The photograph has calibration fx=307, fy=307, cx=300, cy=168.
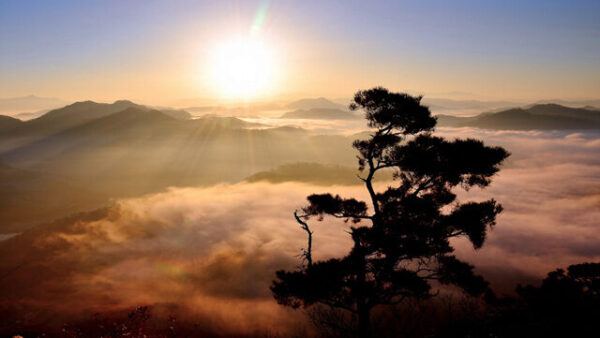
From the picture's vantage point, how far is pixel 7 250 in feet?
354

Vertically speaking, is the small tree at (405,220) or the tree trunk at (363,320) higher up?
the small tree at (405,220)

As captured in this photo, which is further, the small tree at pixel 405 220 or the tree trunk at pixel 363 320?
the tree trunk at pixel 363 320

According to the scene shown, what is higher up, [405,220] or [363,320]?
[405,220]

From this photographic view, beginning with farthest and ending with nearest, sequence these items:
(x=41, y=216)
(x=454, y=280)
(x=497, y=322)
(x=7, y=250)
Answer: (x=41, y=216) → (x=7, y=250) → (x=497, y=322) → (x=454, y=280)

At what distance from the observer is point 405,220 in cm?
1225

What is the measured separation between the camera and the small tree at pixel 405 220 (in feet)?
37.1

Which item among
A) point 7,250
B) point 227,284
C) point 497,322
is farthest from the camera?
point 7,250

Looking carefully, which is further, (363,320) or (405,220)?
(363,320)

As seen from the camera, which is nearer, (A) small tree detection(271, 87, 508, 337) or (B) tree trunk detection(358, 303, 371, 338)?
(A) small tree detection(271, 87, 508, 337)

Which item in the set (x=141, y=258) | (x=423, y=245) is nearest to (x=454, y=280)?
(x=423, y=245)

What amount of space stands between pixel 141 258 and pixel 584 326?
→ 103694 millimetres

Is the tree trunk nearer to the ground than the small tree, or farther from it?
nearer to the ground

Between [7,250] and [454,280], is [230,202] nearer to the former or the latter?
[7,250]

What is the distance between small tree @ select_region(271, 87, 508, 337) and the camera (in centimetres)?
1130
